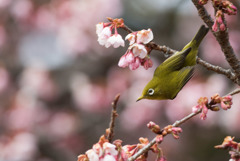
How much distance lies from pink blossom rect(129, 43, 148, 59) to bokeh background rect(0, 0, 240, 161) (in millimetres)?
3853

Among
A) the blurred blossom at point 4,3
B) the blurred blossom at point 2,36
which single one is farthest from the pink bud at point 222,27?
the blurred blossom at point 2,36

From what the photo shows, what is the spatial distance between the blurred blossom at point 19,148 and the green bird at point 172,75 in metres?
4.38

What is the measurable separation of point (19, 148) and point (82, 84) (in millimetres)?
1199

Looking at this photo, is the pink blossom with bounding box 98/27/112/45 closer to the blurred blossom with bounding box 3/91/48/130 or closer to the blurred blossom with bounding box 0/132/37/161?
the blurred blossom with bounding box 0/132/37/161

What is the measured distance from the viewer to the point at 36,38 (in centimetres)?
712

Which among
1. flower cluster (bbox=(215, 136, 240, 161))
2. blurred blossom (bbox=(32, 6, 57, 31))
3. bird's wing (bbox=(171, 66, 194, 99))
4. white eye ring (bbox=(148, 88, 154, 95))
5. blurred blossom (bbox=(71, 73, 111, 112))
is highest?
blurred blossom (bbox=(32, 6, 57, 31))

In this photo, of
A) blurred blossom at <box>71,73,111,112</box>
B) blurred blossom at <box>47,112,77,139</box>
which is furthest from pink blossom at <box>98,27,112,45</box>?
blurred blossom at <box>47,112,77,139</box>

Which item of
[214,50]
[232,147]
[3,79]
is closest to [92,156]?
[232,147]

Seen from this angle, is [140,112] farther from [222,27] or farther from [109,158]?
[222,27]

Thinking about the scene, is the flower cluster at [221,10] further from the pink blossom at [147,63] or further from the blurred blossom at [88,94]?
the blurred blossom at [88,94]

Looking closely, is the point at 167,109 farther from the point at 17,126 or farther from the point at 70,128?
the point at 17,126

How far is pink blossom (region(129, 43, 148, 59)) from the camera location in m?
1.35

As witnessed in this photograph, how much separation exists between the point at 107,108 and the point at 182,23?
5.24 ft

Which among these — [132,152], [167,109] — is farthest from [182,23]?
[132,152]
